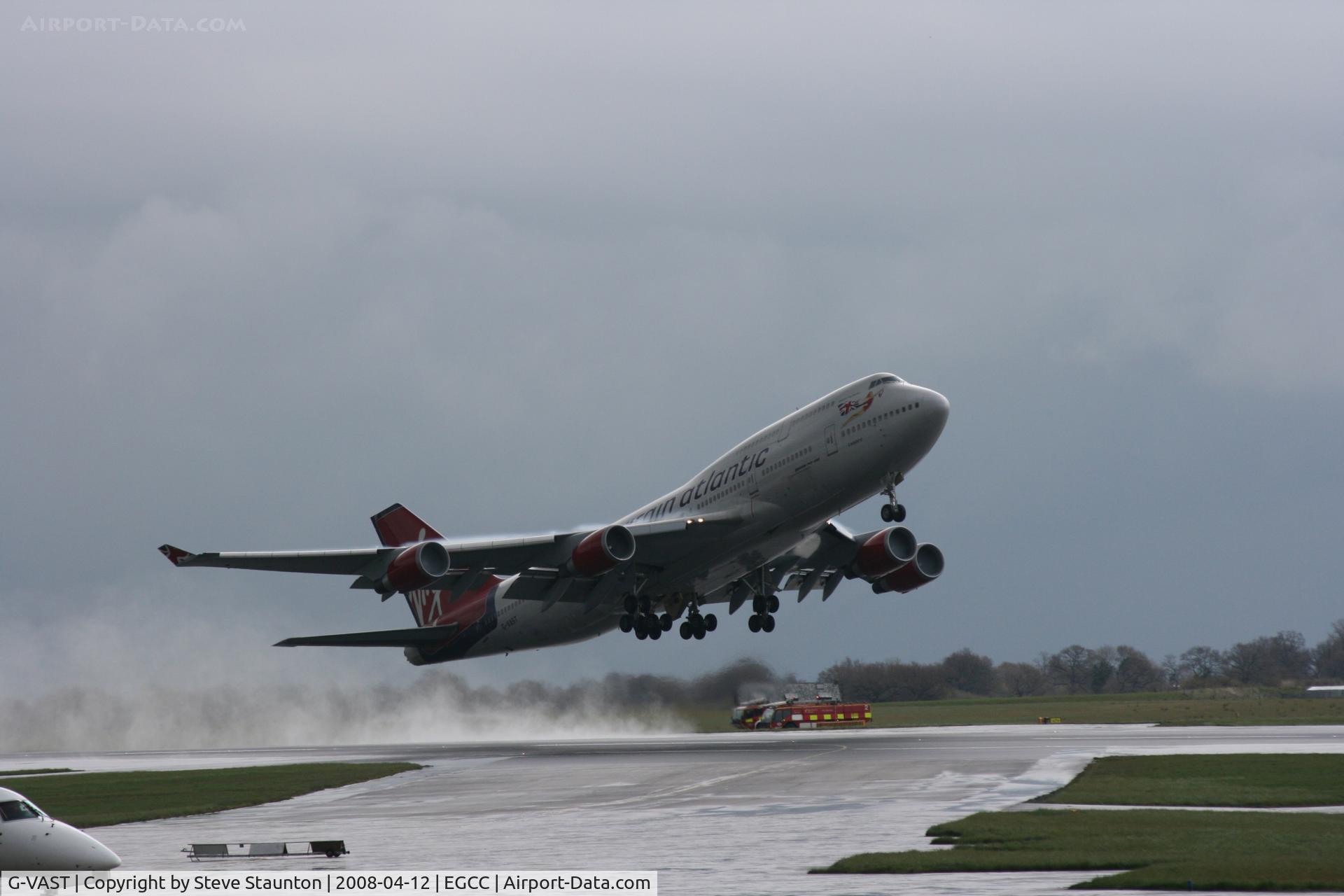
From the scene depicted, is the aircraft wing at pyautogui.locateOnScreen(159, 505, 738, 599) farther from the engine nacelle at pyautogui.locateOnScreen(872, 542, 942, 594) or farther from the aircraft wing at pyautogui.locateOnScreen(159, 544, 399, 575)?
the engine nacelle at pyautogui.locateOnScreen(872, 542, 942, 594)

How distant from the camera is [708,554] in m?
48.5

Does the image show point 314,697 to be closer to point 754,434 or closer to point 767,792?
point 754,434

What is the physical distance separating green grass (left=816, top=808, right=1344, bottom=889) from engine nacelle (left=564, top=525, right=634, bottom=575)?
2128cm

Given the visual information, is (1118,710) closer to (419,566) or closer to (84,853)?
(419,566)

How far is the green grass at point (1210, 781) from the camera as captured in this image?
29016 millimetres

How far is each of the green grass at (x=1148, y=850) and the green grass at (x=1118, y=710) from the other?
41.5 metres

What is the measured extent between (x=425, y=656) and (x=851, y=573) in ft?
69.7

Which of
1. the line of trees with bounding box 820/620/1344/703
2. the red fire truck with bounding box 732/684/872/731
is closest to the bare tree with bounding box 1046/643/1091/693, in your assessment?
the line of trees with bounding box 820/620/1344/703

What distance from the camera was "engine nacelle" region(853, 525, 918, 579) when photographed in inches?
2055

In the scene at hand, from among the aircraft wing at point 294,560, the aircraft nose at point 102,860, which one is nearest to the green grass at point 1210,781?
the aircraft nose at point 102,860

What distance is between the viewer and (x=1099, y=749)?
44.7 meters

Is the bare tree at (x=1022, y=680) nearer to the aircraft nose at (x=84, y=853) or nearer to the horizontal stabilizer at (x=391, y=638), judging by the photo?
the horizontal stabilizer at (x=391, y=638)

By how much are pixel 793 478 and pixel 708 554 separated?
6070mm

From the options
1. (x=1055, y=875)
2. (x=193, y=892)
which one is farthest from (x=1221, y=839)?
(x=193, y=892)
